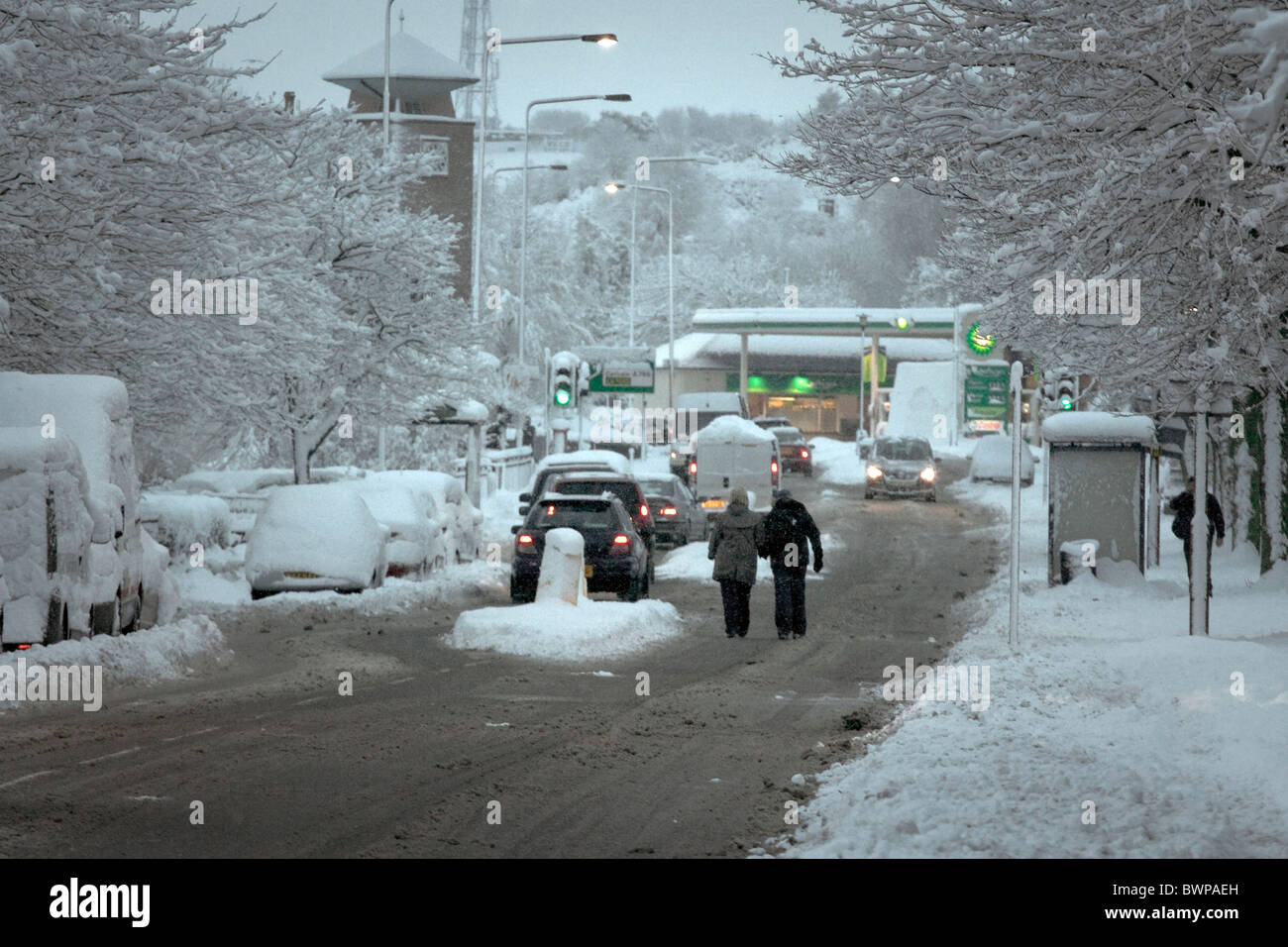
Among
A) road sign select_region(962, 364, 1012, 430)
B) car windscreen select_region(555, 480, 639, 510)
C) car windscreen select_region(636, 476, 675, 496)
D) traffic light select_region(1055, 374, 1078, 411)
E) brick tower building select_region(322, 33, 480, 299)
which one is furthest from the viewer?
road sign select_region(962, 364, 1012, 430)

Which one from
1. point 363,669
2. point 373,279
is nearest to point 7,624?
point 363,669

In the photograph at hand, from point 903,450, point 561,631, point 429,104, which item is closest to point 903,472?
point 903,450

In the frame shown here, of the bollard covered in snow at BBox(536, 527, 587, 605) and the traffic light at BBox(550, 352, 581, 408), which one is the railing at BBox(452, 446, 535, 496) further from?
the bollard covered in snow at BBox(536, 527, 587, 605)

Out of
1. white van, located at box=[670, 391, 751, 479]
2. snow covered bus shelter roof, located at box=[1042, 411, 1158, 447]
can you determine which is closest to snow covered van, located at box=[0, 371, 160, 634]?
snow covered bus shelter roof, located at box=[1042, 411, 1158, 447]

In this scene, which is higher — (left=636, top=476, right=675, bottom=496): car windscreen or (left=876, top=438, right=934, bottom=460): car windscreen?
(left=876, top=438, right=934, bottom=460): car windscreen

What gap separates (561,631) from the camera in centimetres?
1551

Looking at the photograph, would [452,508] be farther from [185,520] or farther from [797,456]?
[797,456]

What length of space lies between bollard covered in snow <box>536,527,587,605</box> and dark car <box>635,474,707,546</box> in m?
11.5

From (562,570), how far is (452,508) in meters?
7.86

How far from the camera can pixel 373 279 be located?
95.0ft

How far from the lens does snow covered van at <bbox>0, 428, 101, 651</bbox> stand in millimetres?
11938

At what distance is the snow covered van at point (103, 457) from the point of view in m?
13.1

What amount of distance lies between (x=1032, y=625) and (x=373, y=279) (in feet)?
54.2

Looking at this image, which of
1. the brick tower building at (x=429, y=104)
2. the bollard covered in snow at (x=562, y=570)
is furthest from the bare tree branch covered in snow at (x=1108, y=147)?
the brick tower building at (x=429, y=104)
